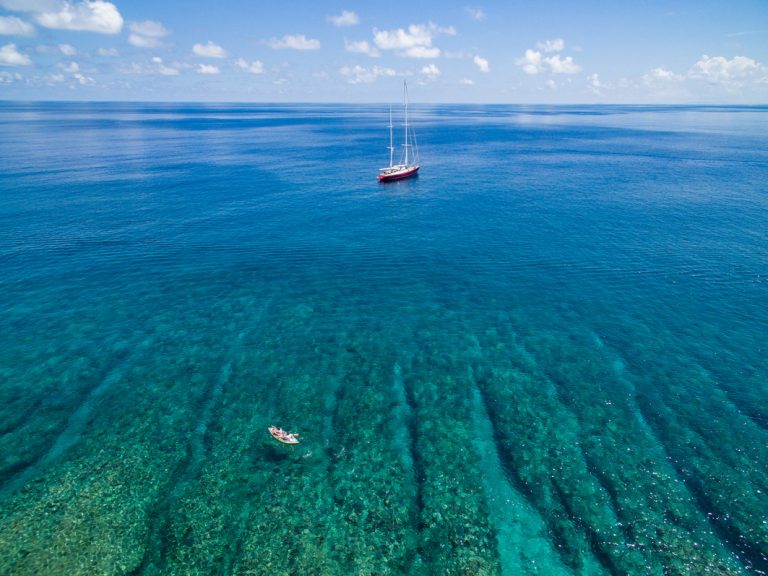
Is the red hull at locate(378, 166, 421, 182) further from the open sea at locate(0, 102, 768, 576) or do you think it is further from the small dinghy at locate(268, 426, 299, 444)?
the small dinghy at locate(268, 426, 299, 444)

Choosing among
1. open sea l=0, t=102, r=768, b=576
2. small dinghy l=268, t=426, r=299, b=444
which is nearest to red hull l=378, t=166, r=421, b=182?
open sea l=0, t=102, r=768, b=576

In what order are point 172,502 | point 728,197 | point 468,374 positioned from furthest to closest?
point 728,197 → point 468,374 → point 172,502

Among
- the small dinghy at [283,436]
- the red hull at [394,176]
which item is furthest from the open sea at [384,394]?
the red hull at [394,176]

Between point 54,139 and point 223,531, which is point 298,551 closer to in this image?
point 223,531

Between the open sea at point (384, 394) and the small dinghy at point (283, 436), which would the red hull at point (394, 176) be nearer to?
the open sea at point (384, 394)

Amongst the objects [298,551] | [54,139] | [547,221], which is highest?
[54,139]

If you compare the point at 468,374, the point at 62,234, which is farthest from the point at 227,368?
the point at 62,234
